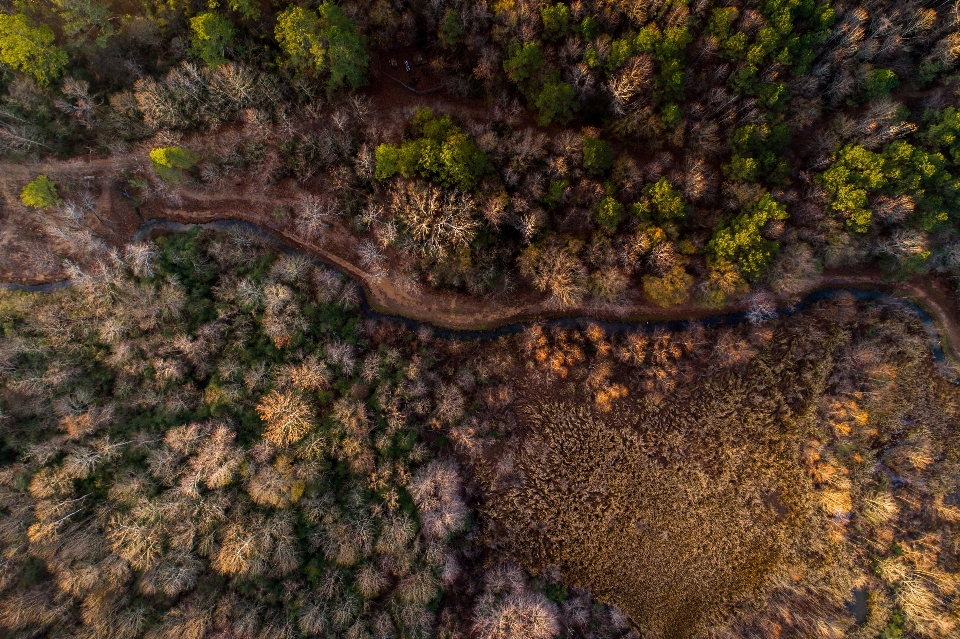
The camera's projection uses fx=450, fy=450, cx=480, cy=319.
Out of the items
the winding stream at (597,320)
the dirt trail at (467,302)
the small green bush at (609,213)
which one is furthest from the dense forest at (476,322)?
the winding stream at (597,320)

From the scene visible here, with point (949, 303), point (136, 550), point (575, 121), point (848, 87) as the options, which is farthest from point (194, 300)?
point (949, 303)

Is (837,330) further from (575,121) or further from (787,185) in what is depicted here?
(575,121)

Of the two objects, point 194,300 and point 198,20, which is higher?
point 198,20

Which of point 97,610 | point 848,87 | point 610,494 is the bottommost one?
point 97,610

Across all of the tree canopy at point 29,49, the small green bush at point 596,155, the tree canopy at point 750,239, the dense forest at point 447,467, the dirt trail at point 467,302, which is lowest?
the dense forest at point 447,467

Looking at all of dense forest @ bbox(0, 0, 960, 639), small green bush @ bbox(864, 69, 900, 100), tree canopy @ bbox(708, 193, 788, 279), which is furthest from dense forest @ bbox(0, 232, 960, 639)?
small green bush @ bbox(864, 69, 900, 100)

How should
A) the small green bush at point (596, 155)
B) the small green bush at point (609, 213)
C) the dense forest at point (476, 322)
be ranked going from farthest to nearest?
the small green bush at point (609, 213)
the small green bush at point (596, 155)
the dense forest at point (476, 322)

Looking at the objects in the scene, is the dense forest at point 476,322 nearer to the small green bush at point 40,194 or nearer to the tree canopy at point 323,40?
the small green bush at point 40,194

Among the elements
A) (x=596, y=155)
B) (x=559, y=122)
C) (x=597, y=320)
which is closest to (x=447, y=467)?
(x=597, y=320)
